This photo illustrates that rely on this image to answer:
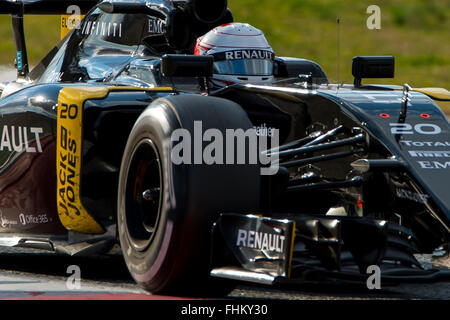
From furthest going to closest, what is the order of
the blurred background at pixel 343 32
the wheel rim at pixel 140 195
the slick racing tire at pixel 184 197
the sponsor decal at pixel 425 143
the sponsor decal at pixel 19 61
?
the blurred background at pixel 343 32 < the sponsor decal at pixel 19 61 < the sponsor decal at pixel 425 143 < the wheel rim at pixel 140 195 < the slick racing tire at pixel 184 197

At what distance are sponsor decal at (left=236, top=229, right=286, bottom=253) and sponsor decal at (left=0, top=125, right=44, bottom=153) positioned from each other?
1.72 meters

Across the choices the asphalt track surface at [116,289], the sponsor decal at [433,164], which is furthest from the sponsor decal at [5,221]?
the sponsor decal at [433,164]

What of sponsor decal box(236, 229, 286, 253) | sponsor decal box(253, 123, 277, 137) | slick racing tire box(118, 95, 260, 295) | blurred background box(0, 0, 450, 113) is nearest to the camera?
sponsor decal box(236, 229, 286, 253)

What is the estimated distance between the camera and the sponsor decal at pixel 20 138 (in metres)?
5.26

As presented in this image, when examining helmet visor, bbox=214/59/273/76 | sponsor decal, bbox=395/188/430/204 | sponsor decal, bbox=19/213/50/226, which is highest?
helmet visor, bbox=214/59/273/76

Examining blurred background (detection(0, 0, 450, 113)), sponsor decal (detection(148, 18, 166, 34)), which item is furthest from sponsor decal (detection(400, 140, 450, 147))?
blurred background (detection(0, 0, 450, 113))

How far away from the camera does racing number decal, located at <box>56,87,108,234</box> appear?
4.93 m

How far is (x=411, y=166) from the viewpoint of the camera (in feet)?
14.5

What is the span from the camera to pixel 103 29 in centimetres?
677

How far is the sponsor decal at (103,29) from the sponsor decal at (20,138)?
1.46 m

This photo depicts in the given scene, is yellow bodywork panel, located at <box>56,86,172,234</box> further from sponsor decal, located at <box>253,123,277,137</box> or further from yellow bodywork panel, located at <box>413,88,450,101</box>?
yellow bodywork panel, located at <box>413,88,450,101</box>

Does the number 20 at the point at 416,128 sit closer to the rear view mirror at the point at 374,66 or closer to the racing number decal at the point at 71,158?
the rear view mirror at the point at 374,66

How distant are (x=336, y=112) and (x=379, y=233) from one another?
112cm

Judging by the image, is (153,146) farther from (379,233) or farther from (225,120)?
(379,233)
